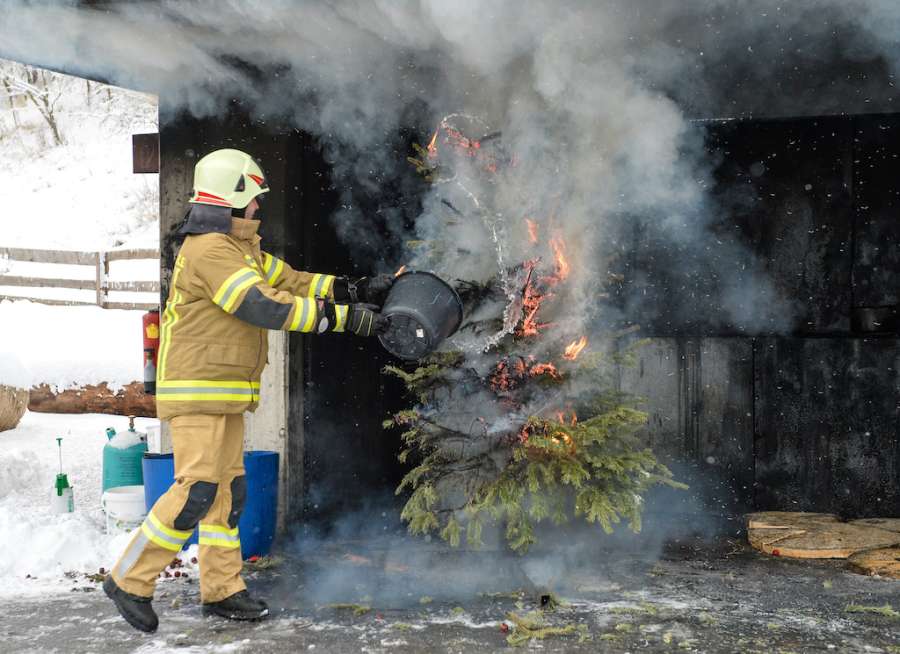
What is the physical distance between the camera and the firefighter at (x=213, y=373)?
13.1 feet

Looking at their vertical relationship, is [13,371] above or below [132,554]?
above

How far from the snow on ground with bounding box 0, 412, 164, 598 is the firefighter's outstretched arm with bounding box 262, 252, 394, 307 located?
206cm

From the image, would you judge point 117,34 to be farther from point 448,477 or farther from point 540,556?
point 540,556

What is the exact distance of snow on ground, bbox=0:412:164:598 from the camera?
4.95 m

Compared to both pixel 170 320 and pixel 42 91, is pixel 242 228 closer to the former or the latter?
pixel 170 320

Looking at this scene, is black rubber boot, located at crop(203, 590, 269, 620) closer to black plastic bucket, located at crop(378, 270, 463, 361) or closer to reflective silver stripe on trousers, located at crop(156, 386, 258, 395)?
reflective silver stripe on trousers, located at crop(156, 386, 258, 395)

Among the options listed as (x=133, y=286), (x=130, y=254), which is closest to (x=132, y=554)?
(x=133, y=286)

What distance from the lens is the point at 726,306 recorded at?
615 centimetres

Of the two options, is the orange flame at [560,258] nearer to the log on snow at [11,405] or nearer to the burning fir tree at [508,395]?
the burning fir tree at [508,395]

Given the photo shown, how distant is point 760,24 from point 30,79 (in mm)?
33653

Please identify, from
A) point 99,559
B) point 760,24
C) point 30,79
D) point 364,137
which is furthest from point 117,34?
point 30,79

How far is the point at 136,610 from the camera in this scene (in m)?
3.91

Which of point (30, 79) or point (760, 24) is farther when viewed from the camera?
point (30, 79)

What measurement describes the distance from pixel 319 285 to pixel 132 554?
1796 mm
